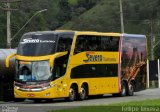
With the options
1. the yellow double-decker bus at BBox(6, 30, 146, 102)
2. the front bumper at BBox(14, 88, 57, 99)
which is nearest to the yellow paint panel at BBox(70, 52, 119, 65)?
the yellow double-decker bus at BBox(6, 30, 146, 102)

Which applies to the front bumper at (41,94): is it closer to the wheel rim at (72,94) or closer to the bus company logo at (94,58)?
the wheel rim at (72,94)

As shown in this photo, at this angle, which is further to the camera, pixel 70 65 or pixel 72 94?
pixel 72 94

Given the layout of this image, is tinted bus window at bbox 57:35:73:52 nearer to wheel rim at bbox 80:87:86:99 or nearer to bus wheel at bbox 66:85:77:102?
bus wheel at bbox 66:85:77:102

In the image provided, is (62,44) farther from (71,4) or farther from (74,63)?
(71,4)

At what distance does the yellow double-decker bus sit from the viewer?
29047mm

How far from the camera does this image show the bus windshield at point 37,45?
29141 mm

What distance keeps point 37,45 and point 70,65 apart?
205cm

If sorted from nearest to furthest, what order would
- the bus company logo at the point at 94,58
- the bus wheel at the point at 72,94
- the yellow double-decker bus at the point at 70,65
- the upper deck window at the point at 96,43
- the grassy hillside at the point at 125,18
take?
the yellow double-decker bus at the point at 70,65, the bus wheel at the point at 72,94, the upper deck window at the point at 96,43, the bus company logo at the point at 94,58, the grassy hillside at the point at 125,18

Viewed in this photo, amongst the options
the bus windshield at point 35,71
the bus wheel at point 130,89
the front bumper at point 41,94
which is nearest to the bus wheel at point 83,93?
the front bumper at point 41,94

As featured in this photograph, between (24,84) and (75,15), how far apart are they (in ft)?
256

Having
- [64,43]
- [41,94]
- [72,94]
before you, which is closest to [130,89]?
[72,94]

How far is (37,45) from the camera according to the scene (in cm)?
2936

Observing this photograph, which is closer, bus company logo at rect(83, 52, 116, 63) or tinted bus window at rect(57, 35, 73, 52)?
tinted bus window at rect(57, 35, 73, 52)

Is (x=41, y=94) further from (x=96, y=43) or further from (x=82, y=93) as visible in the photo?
(x=96, y=43)
